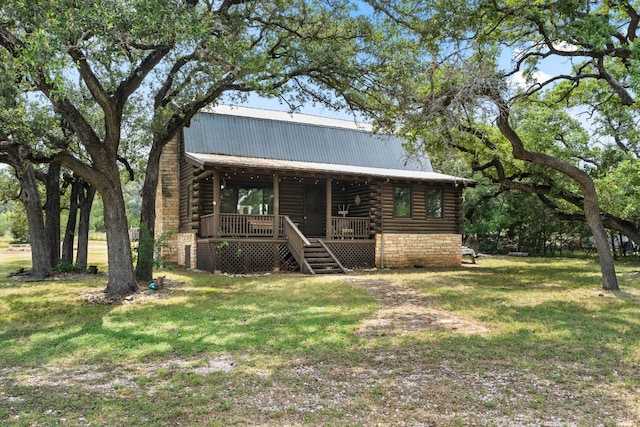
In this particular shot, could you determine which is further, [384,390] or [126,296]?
[126,296]

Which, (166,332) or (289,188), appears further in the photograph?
(289,188)

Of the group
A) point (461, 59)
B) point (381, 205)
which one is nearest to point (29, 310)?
point (461, 59)

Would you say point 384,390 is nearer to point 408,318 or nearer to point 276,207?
point 408,318

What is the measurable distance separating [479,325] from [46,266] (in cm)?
1375

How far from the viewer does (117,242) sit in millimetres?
11000

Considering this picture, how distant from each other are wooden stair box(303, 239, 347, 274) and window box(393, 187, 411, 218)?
427 centimetres

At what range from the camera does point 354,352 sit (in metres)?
6.34

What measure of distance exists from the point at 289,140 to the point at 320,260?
7029 millimetres

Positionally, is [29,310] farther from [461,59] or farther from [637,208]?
[637,208]

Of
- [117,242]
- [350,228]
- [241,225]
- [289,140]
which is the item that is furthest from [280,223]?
[117,242]

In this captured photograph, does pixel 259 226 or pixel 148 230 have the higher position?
pixel 259 226

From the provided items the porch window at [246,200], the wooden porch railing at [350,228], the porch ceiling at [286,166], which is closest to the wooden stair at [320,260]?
the wooden porch railing at [350,228]

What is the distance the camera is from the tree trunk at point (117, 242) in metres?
10.9

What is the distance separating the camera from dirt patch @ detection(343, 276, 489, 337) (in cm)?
765
